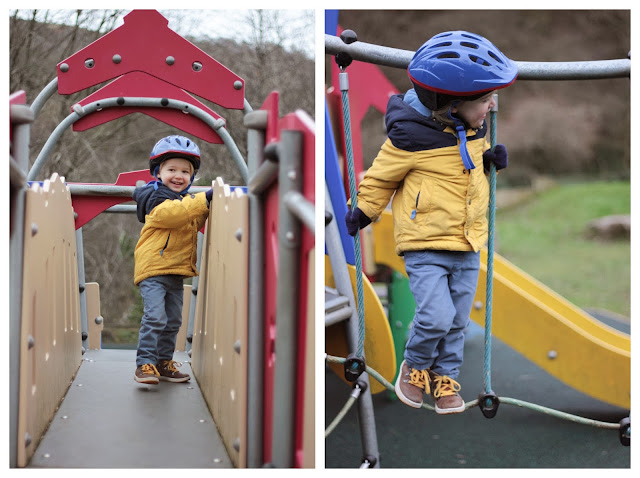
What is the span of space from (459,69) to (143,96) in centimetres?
185

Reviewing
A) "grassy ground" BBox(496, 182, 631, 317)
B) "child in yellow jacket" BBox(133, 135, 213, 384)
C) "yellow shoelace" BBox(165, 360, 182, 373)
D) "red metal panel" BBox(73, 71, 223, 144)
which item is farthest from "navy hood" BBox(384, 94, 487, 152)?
"grassy ground" BBox(496, 182, 631, 317)

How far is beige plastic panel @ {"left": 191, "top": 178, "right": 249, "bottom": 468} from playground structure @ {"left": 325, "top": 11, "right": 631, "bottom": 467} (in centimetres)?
29

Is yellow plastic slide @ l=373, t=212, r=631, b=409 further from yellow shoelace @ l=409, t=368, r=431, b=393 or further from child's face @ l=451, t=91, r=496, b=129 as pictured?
child's face @ l=451, t=91, r=496, b=129

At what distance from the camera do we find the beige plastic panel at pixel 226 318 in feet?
4.67

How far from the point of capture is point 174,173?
2322 mm

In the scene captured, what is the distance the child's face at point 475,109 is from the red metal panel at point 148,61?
133cm

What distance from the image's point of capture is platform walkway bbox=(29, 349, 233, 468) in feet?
A: 4.96

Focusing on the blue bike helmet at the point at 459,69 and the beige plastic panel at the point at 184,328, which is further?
the beige plastic panel at the point at 184,328

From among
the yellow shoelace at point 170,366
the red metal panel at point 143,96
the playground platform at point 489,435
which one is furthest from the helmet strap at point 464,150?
the red metal panel at point 143,96

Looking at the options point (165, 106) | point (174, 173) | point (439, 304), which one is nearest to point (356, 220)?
point (439, 304)

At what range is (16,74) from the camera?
14.9 feet

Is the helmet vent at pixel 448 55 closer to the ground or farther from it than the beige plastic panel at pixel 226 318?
farther from it

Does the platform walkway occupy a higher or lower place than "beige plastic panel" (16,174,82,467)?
lower

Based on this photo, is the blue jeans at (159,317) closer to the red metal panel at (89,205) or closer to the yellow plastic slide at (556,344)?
the red metal panel at (89,205)
